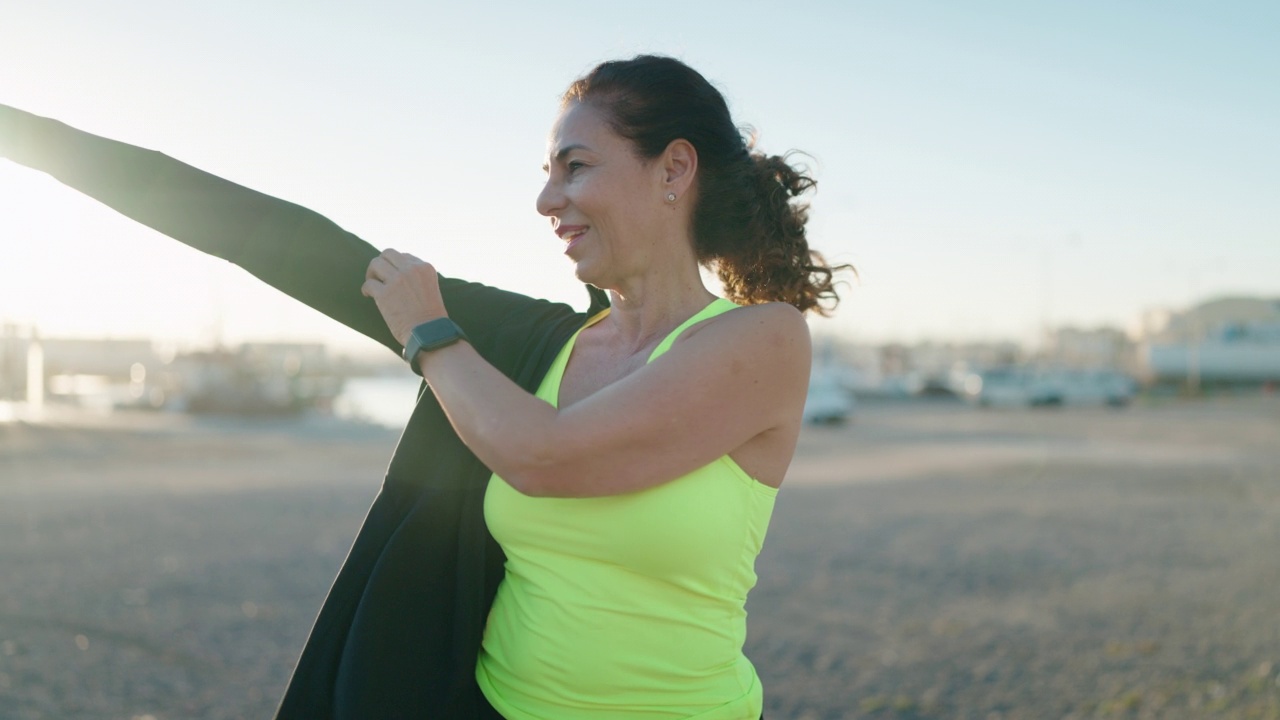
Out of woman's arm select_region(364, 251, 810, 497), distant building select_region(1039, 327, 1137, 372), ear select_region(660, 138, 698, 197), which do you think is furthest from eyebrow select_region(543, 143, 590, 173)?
distant building select_region(1039, 327, 1137, 372)

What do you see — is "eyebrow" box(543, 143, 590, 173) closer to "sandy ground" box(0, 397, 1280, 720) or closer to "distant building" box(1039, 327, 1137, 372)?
"sandy ground" box(0, 397, 1280, 720)

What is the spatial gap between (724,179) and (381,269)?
639 millimetres

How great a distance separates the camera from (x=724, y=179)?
202 centimetres

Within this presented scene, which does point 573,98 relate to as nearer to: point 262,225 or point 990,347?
point 262,225

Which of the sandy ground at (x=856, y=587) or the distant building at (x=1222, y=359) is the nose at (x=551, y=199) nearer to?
the sandy ground at (x=856, y=587)

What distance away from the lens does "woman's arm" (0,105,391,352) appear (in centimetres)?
191

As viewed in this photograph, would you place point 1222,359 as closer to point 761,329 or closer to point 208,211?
point 761,329

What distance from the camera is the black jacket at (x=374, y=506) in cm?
185

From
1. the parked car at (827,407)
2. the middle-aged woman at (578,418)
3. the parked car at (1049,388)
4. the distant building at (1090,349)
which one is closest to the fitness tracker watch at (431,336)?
the middle-aged woman at (578,418)

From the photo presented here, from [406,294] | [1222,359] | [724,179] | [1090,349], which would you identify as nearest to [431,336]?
[406,294]

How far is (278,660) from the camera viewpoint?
6375mm

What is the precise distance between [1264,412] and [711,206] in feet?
134

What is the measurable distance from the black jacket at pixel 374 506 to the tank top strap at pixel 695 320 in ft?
0.80

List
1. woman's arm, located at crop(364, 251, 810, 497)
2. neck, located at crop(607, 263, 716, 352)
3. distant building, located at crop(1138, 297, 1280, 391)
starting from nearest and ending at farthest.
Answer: woman's arm, located at crop(364, 251, 810, 497), neck, located at crop(607, 263, 716, 352), distant building, located at crop(1138, 297, 1280, 391)
